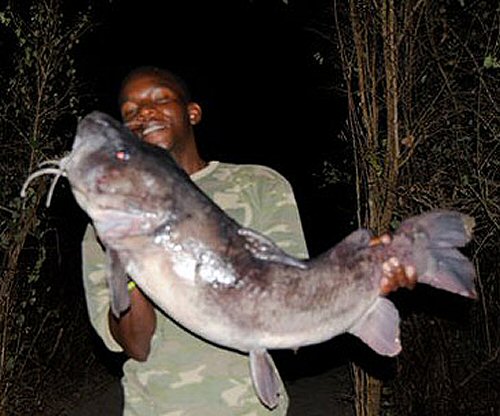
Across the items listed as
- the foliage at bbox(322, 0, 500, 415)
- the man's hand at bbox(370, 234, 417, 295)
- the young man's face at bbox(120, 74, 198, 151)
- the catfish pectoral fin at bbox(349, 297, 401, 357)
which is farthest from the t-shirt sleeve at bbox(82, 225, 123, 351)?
the foliage at bbox(322, 0, 500, 415)

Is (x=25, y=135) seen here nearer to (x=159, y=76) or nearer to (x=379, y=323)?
(x=159, y=76)

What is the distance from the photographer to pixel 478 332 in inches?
313

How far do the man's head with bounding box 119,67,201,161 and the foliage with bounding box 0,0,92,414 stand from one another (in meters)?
3.96

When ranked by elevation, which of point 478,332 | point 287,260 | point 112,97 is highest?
point 287,260

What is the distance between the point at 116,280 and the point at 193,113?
108 centimetres

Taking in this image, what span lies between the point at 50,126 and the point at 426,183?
3240 mm

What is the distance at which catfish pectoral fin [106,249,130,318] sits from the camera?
2.57 m

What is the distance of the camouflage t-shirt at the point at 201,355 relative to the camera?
3.11 meters

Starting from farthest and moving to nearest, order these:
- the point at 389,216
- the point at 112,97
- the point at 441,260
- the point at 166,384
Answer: the point at 112,97 → the point at 389,216 → the point at 166,384 → the point at 441,260

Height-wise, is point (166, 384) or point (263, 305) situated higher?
point (263, 305)

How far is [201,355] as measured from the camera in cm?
312

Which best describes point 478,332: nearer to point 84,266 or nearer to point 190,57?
point 84,266

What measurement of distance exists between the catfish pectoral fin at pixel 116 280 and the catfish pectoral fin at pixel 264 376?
0.44 metres

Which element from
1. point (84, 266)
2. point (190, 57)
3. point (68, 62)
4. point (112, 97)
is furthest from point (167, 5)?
point (84, 266)
